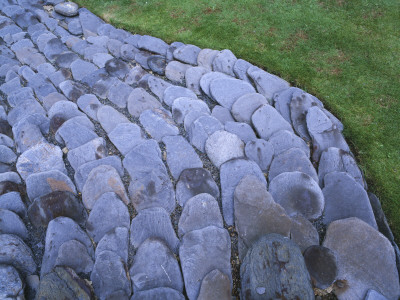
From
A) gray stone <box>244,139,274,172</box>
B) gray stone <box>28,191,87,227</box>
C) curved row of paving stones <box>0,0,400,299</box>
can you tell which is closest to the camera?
curved row of paving stones <box>0,0,400,299</box>

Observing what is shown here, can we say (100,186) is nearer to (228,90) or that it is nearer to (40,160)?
(40,160)

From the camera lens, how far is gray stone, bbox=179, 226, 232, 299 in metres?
1.32

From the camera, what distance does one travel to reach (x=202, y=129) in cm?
187

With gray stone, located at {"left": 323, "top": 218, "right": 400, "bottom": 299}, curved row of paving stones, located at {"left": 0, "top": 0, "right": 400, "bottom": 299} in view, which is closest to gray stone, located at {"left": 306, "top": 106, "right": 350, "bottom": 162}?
curved row of paving stones, located at {"left": 0, "top": 0, "right": 400, "bottom": 299}

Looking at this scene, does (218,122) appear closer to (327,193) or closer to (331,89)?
(327,193)

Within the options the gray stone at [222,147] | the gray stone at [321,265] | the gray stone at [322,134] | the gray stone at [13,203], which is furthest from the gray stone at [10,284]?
the gray stone at [322,134]

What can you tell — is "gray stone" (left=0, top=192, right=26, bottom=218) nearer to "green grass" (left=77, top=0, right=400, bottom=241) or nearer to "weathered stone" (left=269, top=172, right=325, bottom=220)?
"weathered stone" (left=269, top=172, right=325, bottom=220)

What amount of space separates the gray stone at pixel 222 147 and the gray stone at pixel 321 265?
646mm

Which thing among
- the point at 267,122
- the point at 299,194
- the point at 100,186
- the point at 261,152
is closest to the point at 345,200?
the point at 299,194

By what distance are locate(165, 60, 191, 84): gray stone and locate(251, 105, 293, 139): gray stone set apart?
73cm

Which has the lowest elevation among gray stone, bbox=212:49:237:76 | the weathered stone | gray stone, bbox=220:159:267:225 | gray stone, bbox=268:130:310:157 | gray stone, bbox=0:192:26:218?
gray stone, bbox=0:192:26:218

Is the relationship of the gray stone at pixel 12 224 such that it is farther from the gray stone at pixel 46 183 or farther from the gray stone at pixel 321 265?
the gray stone at pixel 321 265

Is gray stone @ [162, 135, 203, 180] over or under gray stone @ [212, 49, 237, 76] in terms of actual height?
under

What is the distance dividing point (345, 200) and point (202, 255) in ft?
2.43
